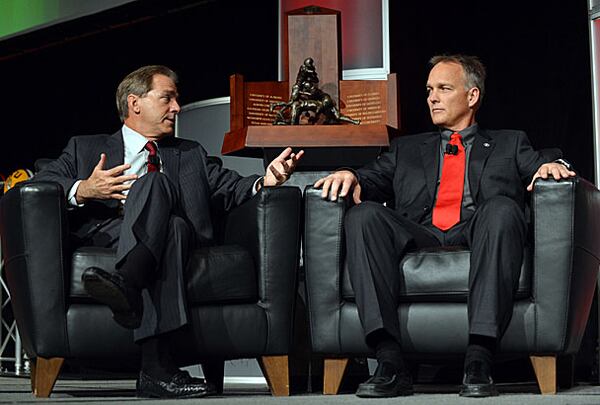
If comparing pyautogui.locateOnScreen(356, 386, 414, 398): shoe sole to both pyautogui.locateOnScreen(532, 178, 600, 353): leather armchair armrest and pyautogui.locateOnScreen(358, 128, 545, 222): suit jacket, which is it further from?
pyautogui.locateOnScreen(358, 128, 545, 222): suit jacket

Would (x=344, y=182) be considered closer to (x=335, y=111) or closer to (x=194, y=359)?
(x=194, y=359)

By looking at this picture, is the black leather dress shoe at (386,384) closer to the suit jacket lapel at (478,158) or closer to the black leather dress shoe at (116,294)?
the black leather dress shoe at (116,294)

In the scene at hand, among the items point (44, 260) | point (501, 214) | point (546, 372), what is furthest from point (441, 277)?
point (44, 260)

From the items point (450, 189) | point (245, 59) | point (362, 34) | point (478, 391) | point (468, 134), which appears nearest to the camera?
point (478, 391)

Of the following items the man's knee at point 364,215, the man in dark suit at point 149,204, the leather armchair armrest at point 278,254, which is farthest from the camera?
the leather armchair armrest at point 278,254

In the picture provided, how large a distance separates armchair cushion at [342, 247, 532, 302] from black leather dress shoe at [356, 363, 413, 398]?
274mm

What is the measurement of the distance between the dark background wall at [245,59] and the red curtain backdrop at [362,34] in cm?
26

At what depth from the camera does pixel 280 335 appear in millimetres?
3123

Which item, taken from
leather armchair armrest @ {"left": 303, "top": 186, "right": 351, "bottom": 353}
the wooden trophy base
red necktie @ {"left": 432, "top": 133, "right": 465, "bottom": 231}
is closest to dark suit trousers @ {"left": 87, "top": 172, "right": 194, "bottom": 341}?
leather armchair armrest @ {"left": 303, "top": 186, "right": 351, "bottom": 353}

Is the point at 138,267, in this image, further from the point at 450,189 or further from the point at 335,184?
the point at 450,189

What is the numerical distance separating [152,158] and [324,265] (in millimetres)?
799

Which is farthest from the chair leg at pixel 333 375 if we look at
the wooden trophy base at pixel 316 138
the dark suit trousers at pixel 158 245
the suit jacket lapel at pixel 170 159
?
the wooden trophy base at pixel 316 138

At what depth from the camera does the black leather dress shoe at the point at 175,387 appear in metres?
2.86

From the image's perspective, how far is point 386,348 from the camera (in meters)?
2.85
